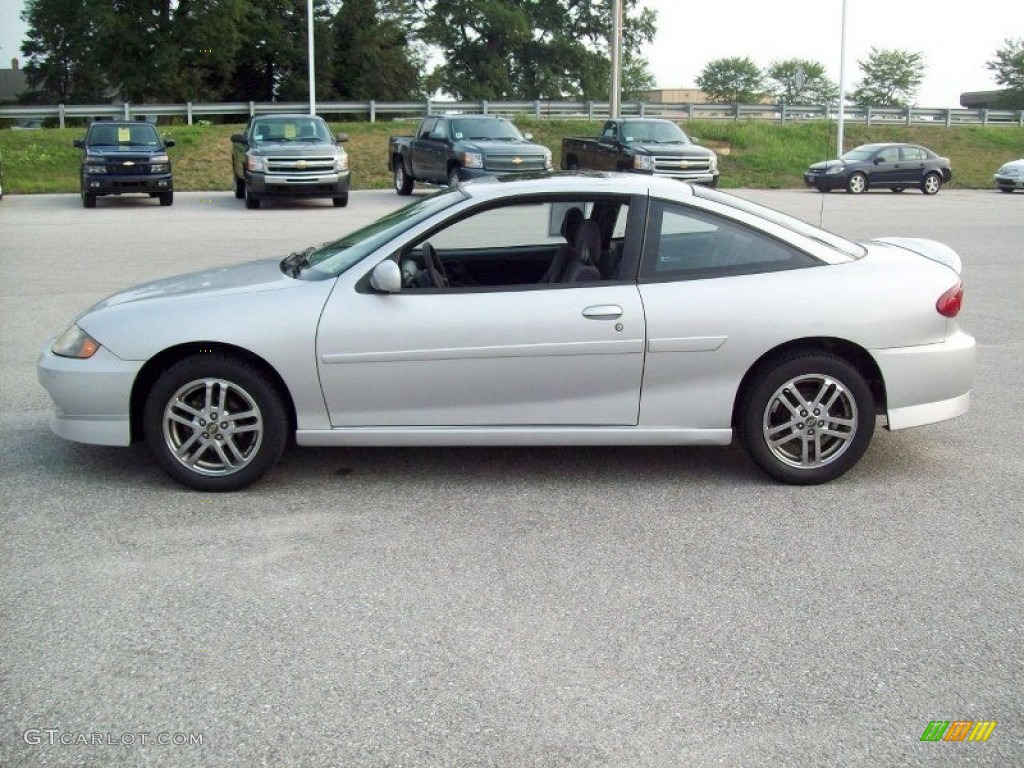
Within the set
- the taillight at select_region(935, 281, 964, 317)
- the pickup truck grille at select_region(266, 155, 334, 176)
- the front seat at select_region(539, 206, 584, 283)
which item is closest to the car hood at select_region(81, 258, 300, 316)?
the front seat at select_region(539, 206, 584, 283)

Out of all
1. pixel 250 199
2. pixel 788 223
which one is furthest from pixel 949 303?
pixel 250 199

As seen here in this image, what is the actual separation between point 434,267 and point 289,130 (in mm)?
20183

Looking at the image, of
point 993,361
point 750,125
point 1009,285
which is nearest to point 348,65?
point 750,125

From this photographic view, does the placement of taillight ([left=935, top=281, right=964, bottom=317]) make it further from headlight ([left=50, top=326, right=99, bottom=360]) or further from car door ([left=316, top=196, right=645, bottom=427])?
headlight ([left=50, top=326, right=99, bottom=360])

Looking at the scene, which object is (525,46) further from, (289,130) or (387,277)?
(387,277)

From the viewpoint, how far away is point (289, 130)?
2509cm

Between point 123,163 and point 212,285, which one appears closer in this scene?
point 212,285

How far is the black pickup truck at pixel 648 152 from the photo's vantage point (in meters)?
26.9

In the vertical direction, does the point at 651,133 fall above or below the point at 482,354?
above

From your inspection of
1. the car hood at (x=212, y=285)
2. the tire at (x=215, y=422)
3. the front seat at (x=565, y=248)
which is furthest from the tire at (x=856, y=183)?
the tire at (x=215, y=422)

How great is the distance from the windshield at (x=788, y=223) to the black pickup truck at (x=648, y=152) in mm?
20462

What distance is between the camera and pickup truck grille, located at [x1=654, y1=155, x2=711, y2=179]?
27.1m

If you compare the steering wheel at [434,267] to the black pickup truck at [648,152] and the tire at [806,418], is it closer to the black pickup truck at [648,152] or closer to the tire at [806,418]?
the tire at [806,418]

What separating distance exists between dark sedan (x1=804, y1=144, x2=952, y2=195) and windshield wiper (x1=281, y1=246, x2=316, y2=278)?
1115 inches
